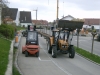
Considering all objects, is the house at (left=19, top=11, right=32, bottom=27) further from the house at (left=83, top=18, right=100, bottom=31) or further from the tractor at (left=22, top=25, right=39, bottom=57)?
the tractor at (left=22, top=25, right=39, bottom=57)

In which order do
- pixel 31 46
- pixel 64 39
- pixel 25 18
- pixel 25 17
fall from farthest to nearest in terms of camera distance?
pixel 25 17 → pixel 25 18 → pixel 64 39 → pixel 31 46

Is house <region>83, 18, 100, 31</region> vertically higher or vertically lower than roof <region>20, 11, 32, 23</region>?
lower

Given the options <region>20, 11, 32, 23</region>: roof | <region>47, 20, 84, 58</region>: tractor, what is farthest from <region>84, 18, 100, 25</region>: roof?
<region>47, 20, 84, 58</region>: tractor

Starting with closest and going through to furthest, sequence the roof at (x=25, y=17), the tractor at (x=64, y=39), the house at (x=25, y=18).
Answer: the tractor at (x=64, y=39)
the house at (x=25, y=18)
the roof at (x=25, y=17)

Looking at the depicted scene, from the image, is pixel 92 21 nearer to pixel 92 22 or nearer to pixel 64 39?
pixel 92 22

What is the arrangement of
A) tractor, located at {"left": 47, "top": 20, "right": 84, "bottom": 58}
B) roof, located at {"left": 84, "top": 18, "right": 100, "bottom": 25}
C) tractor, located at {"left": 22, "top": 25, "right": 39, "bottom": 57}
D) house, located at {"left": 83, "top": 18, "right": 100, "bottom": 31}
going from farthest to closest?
roof, located at {"left": 84, "top": 18, "right": 100, "bottom": 25} → house, located at {"left": 83, "top": 18, "right": 100, "bottom": 31} → tractor, located at {"left": 47, "top": 20, "right": 84, "bottom": 58} → tractor, located at {"left": 22, "top": 25, "right": 39, "bottom": 57}

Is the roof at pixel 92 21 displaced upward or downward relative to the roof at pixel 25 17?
downward

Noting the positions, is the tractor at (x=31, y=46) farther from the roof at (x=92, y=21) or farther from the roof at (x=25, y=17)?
the roof at (x=92, y=21)

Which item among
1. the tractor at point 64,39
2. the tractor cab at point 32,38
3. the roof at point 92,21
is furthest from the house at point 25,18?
the tractor at point 64,39

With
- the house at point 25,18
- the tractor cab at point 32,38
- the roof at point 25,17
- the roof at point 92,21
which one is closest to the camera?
the tractor cab at point 32,38

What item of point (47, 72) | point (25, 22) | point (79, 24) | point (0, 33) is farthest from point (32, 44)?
point (25, 22)

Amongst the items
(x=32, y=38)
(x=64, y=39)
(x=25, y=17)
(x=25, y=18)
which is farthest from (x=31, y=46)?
(x=25, y=17)

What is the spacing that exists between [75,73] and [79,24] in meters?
8.18

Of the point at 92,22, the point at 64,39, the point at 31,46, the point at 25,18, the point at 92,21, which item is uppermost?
the point at 25,18
